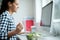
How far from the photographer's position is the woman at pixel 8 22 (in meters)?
1.15

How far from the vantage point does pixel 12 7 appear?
1281mm

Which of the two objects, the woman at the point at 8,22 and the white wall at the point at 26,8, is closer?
the woman at the point at 8,22

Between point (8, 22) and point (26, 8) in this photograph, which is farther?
point (26, 8)

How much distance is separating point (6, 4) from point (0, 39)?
0.34 m

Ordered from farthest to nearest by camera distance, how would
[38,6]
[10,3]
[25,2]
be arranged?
[25,2] → [38,6] → [10,3]

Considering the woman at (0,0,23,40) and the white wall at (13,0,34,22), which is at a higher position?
the white wall at (13,0,34,22)

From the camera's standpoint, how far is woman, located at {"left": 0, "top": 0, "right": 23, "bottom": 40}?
1153 mm

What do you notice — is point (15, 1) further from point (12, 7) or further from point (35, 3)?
point (35, 3)

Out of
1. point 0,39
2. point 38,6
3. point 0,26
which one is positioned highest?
point 38,6

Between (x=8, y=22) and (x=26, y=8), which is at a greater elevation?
(x=26, y=8)

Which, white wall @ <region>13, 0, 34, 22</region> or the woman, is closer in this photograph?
the woman

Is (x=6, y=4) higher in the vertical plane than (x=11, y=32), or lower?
higher

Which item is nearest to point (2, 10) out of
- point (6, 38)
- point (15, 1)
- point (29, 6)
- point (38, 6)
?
point (15, 1)

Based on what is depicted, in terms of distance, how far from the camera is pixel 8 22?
1182 mm
